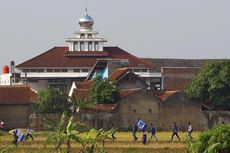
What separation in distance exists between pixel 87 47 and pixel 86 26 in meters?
3.69

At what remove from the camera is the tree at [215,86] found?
6469 centimetres

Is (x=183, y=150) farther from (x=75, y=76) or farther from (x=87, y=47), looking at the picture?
(x=87, y=47)

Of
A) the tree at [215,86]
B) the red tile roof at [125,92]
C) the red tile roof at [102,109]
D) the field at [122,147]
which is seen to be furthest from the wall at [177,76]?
the field at [122,147]

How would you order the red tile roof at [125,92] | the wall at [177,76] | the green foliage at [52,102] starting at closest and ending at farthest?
the red tile roof at [125,92] < the green foliage at [52,102] < the wall at [177,76]

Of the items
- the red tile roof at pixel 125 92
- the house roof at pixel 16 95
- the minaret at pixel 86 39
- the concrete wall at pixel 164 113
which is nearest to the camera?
the concrete wall at pixel 164 113

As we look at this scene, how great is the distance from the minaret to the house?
3258 cm

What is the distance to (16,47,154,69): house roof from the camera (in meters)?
90.1

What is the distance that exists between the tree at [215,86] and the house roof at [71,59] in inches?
938

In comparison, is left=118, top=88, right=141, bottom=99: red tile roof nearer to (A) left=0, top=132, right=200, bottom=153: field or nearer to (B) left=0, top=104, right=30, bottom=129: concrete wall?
(B) left=0, top=104, right=30, bottom=129: concrete wall

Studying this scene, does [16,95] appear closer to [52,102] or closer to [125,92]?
[52,102]

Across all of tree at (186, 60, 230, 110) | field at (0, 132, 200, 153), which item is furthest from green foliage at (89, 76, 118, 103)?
field at (0, 132, 200, 153)

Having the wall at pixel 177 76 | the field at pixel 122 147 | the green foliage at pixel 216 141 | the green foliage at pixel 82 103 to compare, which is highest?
the wall at pixel 177 76

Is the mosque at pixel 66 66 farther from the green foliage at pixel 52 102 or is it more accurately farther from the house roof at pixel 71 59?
the green foliage at pixel 52 102

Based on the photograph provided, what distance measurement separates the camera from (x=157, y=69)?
307 ft
